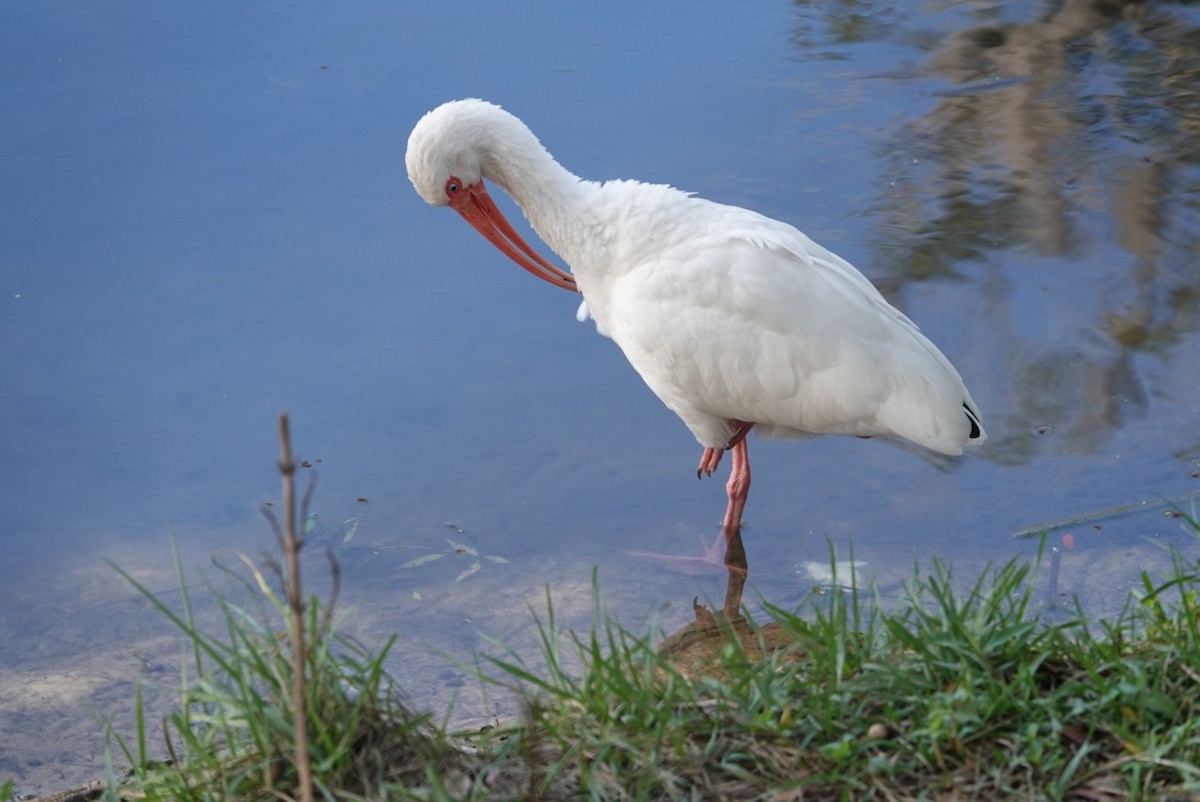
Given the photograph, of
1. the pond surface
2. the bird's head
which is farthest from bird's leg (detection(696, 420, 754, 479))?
the bird's head

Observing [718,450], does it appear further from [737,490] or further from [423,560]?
[423,560]

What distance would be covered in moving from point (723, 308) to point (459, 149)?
1160mm

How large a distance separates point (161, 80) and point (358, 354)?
304 centimetres

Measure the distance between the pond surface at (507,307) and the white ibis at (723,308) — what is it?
0.60m

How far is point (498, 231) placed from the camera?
553cm

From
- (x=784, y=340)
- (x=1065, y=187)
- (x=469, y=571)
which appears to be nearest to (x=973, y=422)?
(x=784, y=340)

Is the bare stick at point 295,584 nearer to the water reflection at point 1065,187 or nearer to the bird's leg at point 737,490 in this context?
the bird's leg at point 737,490

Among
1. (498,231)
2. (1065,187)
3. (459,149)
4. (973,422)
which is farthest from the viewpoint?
(1065,187)

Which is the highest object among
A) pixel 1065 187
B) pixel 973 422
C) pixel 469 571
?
pixel 1065 187

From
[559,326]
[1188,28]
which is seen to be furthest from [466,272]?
[1188,28]

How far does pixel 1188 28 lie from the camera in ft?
28.3

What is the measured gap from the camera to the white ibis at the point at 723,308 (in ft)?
15.4

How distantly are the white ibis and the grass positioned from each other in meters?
1.52

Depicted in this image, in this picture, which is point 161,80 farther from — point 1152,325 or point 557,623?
point 1152,325
